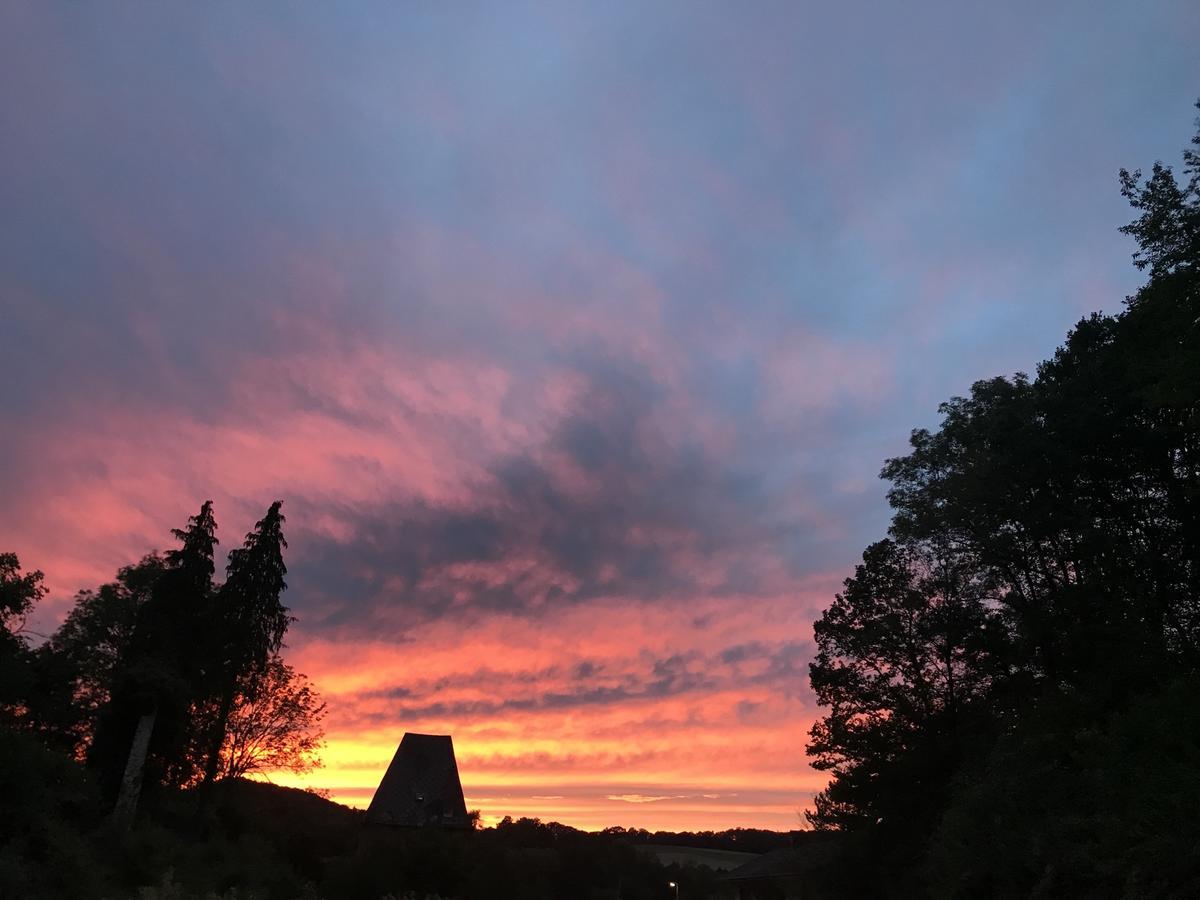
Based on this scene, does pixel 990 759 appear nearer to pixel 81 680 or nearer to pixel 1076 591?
pixel 1076 591

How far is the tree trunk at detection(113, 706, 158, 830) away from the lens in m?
32.8

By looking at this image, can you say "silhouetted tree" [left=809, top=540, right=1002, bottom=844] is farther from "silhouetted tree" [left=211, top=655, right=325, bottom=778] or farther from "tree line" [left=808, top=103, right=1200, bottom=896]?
"silhouetted tree" [left=211, top=655, right=325, bottom=778]

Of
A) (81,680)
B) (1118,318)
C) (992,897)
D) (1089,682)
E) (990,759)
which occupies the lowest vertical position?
(992,897)

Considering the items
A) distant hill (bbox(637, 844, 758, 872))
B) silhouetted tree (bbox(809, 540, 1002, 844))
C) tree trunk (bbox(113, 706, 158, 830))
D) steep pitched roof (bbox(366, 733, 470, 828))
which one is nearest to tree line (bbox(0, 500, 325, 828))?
tree trunk (bbox(113, 706, 158, 830))

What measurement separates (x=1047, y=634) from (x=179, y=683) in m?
34.6

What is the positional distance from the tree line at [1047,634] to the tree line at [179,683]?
28896mm

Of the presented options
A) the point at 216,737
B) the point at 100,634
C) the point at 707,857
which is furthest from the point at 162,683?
the point at 707,857

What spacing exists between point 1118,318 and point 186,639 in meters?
41.9

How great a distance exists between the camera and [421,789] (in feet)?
205

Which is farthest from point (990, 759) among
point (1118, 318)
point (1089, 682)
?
point (1118, 318)

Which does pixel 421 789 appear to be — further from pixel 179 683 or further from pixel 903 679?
pixel 903 679

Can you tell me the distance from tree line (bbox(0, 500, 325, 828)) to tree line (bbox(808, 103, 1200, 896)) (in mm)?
28896

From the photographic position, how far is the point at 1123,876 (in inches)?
689

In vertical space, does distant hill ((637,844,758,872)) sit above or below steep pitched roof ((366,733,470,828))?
below
